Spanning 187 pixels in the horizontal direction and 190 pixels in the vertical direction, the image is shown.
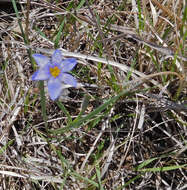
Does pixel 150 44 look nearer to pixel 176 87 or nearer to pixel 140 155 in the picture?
pixel 176 87

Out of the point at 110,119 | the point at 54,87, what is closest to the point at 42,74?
the point at 54,87

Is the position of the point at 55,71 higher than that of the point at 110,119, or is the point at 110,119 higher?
the point at 55,71

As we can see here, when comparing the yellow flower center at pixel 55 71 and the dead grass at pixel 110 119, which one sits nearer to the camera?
the yellow flower center at pixel 55 71

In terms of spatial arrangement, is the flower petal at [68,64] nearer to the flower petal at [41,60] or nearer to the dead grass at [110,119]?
the flower petal at [41,60]

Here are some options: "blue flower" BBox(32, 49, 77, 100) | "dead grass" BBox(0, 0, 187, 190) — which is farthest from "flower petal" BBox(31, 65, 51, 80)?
"dead grass" BBox(0, 0, 187, 190)

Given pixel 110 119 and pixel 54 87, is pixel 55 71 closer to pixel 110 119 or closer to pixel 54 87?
pixel 54 87

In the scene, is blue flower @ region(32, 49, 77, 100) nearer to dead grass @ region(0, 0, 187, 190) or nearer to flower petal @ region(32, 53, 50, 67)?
flower petal @ region(32, 53, 50, 67)

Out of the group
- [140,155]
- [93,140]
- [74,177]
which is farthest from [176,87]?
[74,177]

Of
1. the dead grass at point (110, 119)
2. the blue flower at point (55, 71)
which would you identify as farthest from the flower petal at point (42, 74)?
the dead grass at point (110, 119)
